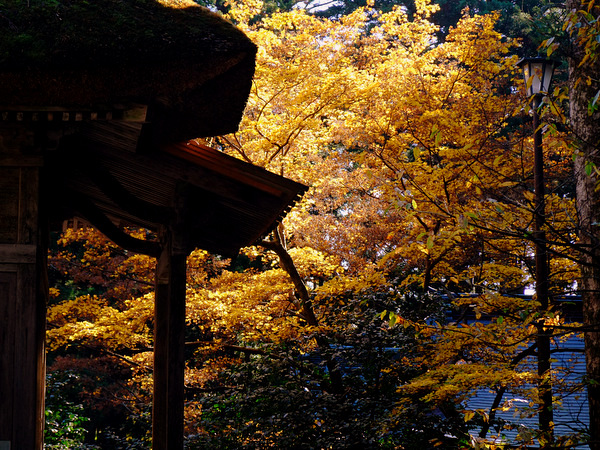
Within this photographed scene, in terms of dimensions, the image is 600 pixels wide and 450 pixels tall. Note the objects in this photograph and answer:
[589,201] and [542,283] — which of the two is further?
[542,283]

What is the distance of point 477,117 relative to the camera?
10.8 metres

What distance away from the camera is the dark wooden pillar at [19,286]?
4160mm

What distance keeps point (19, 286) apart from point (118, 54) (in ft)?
5.68

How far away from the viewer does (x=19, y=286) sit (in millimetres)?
4250

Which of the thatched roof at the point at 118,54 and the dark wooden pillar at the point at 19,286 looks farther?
the dark wooden pillar at the point at 19,286

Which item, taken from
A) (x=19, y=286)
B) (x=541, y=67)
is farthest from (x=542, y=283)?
(x=19, y=286)

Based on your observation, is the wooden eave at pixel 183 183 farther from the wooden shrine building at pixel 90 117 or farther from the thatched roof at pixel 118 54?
the thatched roof at pixel 118 54

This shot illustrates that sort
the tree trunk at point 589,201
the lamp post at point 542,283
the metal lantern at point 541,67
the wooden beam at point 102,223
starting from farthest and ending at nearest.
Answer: the metal lantern at point 541,67, the lamp post at point 542,283, the tree trunk at point 589,201, the wooden beam at point 102,223

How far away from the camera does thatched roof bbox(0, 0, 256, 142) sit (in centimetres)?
401

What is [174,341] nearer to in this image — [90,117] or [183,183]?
[183,183]


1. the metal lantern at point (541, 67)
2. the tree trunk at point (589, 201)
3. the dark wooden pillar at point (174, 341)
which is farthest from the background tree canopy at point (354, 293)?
the dark wooden pillar at point (174, 341)

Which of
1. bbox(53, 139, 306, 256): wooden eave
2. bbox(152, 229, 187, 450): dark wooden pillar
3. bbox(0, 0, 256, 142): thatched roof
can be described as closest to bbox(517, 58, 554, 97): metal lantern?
bbox(53, 139, 306, 256): wooden eave

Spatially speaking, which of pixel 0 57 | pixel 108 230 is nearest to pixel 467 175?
pixel 108 230

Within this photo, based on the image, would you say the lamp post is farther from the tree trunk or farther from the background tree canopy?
the tree trunk
